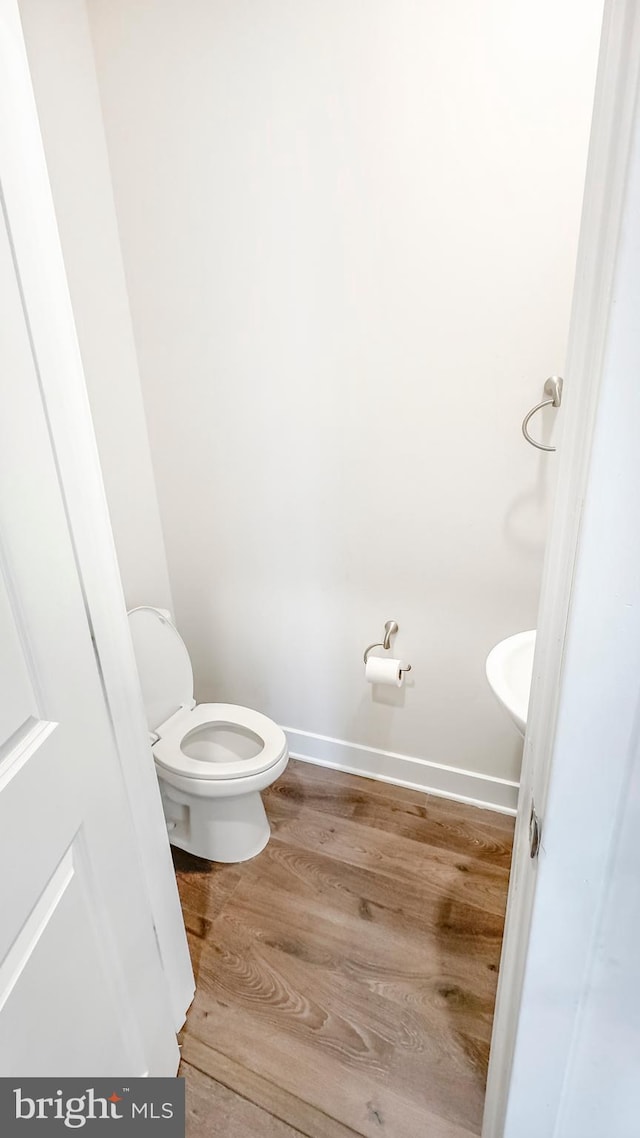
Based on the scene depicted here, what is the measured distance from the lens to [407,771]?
204 cm

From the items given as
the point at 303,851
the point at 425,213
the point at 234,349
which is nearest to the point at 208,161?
the point at 234,349

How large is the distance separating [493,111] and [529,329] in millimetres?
479

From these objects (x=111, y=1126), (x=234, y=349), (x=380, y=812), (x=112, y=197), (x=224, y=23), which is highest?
(x=224, y=23)

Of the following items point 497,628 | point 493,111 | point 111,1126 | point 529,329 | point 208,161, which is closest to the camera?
point 111,1126

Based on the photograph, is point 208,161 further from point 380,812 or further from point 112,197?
point 380,812

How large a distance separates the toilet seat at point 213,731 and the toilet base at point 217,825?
0.39 feet

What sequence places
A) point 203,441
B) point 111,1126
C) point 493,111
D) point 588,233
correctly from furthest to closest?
point 203,441
point 493,111
point 111,1126
point 588,233

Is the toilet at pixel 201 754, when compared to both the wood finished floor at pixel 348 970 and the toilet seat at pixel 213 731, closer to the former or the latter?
the toilet seat at pixel 213 731

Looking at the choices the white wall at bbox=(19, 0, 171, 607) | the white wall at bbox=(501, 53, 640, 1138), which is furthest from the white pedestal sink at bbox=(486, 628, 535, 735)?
the white wall at bbox=(19, 0, 171, 607)

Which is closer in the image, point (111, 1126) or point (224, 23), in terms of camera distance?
point (111, 1126)

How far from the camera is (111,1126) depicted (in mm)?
907

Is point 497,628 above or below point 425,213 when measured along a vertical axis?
below

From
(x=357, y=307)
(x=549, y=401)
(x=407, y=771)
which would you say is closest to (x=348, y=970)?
(x=407, y=771)

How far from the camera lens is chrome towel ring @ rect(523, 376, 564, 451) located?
1416 mm
